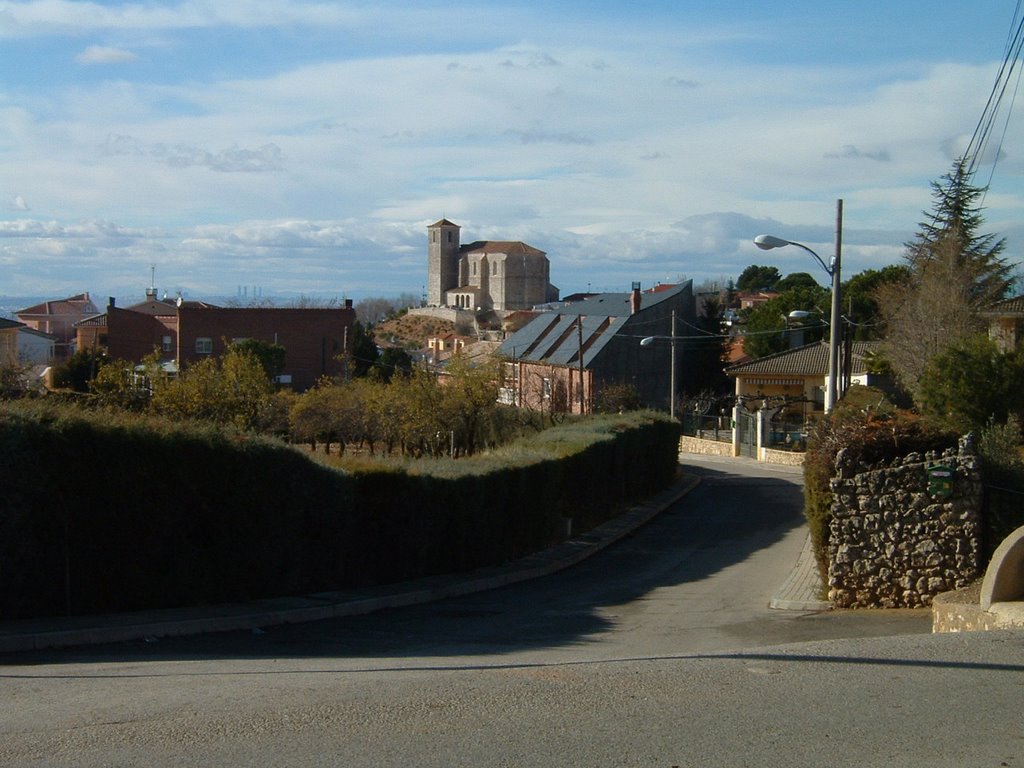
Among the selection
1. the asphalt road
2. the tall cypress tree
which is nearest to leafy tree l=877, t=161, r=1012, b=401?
the tall cypress tree

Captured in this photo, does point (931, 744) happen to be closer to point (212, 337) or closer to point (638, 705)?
point (638, 705)

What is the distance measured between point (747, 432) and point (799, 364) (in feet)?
57.6

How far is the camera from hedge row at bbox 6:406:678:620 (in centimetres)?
1245

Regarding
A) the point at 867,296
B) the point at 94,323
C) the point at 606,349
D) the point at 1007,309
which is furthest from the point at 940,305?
the point at 94,323

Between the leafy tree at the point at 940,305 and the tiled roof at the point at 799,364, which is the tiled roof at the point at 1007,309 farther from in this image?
the tiled roof at the point at 799,364

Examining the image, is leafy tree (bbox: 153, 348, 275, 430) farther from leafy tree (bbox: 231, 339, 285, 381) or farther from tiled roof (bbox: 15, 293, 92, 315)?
tiled roof (bbox: 15, 293, 92, 315)

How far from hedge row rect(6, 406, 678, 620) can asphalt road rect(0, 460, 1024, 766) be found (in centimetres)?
135

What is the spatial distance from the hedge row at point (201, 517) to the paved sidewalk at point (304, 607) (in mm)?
320

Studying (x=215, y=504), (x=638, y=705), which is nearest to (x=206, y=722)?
(x=638, y=705)

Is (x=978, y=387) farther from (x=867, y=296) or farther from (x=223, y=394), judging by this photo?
(x=867, y=296)

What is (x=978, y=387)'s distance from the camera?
3141cm

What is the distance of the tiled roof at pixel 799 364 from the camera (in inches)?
2717

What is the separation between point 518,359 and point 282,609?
196ft

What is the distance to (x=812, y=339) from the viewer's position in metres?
88.9
